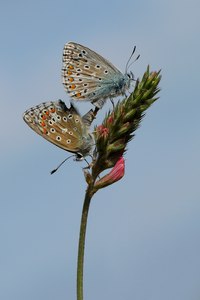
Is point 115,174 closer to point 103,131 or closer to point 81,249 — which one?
point 103,131

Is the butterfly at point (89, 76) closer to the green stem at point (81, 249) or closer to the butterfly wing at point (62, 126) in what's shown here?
the butterfly wing at point (62, 126)

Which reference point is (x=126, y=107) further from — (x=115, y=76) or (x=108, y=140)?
(x=115, y=76)

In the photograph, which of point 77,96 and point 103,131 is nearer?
point 103,131

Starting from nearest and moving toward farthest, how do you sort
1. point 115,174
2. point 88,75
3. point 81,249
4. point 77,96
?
1. point 81,249
2. point 115,174
3. point 77,96
4. point 88,75

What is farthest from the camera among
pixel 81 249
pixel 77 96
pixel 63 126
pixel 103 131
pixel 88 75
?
pixel 88 75

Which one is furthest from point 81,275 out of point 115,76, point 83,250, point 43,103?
point 115,76

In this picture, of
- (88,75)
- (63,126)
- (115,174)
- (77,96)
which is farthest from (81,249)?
(88,75)

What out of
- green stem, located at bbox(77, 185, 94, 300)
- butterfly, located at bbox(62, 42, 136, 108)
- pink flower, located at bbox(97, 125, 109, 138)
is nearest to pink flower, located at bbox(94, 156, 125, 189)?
pink flower, located at bbox(97, 125, 109, 138)

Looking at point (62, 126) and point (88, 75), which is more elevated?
point (88, 75)

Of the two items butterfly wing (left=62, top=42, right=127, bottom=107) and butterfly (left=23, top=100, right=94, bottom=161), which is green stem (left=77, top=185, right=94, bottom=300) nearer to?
butterfly (left=23, top=100, right=94, bottom=161)
